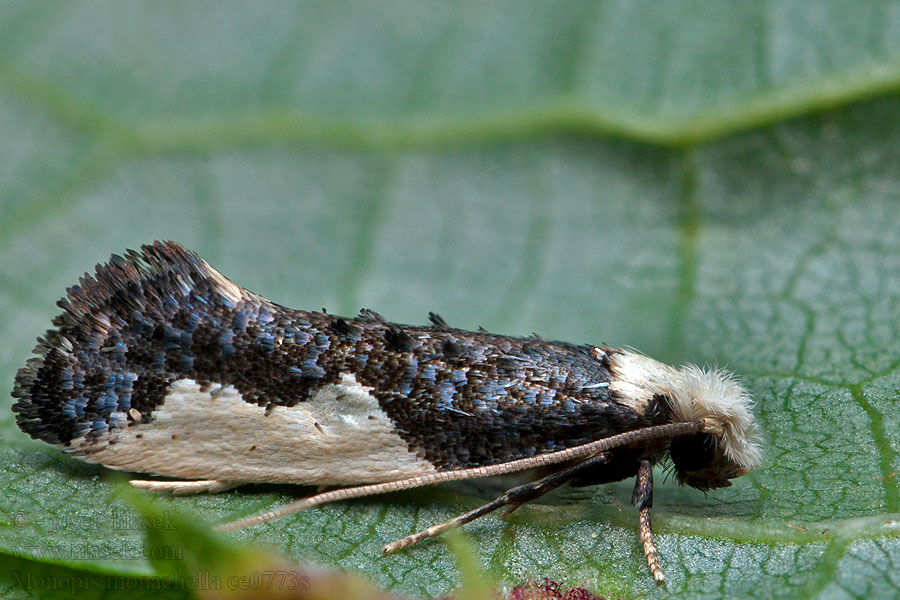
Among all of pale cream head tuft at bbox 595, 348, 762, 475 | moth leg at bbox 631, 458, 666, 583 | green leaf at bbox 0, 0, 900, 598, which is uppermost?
green leaf at bbox 0, 0, 900, 598

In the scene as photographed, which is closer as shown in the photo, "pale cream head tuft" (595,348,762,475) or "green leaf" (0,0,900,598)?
"pale cream head tuft" (595,348,762,475)

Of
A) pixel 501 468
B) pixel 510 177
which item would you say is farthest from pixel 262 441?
pixel 510 177

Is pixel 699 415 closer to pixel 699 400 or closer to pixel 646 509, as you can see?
pixel 699 400

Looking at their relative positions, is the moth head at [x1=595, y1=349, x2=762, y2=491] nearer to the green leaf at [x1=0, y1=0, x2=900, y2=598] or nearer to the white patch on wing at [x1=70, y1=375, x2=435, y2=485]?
the green leaf at [x1=0, y1=0, x2=900, y2=598]

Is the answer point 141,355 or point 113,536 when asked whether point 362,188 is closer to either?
point 141,355

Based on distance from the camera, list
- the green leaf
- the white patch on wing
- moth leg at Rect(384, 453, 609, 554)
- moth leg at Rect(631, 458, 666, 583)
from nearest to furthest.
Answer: moth leg at Rect(631, 458, 666, 583) < moth leg at Rect(384, 453, 609, 554) < the white patch on wing < the green leaf

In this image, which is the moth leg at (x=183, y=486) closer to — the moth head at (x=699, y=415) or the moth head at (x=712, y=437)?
the moth head at (x=699, y=415)

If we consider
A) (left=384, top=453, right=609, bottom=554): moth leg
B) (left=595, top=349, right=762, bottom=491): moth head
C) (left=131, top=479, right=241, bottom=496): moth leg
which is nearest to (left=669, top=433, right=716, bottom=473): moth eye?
(left=595, top=349, right=762, bottom=491): moth head
